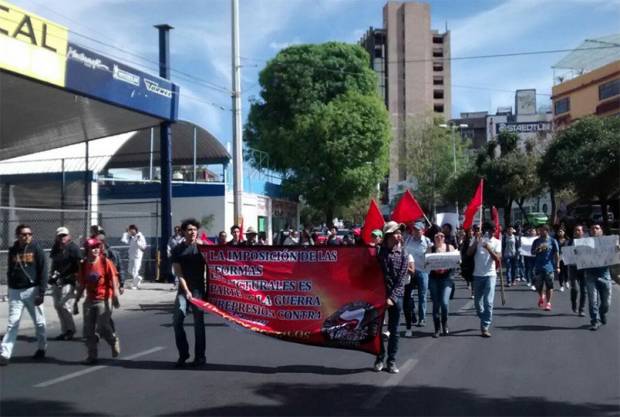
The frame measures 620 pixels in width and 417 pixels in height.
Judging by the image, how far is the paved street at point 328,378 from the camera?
6938mm

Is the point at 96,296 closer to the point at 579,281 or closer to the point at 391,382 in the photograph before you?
the point at 391,382

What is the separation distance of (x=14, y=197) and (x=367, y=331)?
22.9m

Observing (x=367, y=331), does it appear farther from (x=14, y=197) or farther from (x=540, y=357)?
(x=14, y=197)

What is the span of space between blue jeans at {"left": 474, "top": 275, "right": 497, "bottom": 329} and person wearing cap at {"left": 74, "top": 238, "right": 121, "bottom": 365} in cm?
530

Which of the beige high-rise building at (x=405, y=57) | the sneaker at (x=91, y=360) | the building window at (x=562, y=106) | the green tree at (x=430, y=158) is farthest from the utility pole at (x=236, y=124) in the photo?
the beige high-rise building at (x=405, y=57)

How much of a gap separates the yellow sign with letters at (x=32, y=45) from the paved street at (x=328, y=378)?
18.6ft

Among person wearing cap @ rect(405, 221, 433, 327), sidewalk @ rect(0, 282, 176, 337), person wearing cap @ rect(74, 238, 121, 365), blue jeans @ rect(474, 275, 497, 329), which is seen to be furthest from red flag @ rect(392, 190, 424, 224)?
sidewalk @ rect(0, 282, 176, 337)

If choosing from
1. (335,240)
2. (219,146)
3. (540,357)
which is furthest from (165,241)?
(540,357)

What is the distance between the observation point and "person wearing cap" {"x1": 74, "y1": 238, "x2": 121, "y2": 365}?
919cm

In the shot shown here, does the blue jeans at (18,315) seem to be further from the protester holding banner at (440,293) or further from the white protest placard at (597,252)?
the white protest placard at (597,252)

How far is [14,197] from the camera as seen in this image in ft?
92.0

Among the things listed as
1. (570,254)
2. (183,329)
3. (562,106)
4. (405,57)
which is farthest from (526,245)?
(405,57)

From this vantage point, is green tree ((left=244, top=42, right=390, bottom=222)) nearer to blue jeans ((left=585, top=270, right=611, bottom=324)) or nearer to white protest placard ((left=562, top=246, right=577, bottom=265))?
white protest placard ((left=562, top=246, right=577, bottom=265))

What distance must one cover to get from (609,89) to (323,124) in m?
23.7
